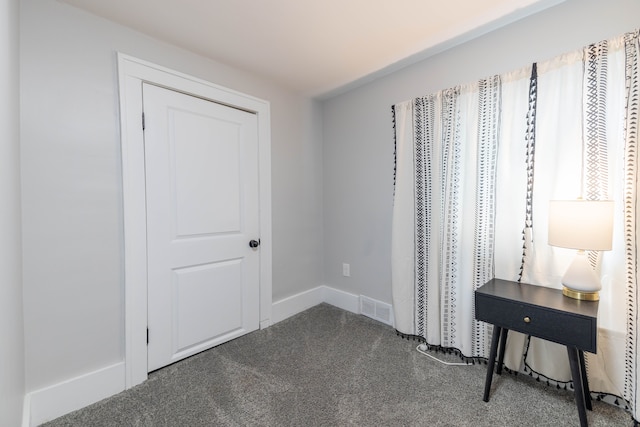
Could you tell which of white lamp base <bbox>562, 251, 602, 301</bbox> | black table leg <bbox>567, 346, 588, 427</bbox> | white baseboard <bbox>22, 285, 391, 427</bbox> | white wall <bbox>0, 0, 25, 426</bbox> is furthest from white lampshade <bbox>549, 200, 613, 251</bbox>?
white baseboard <bbox>22, 285, 391, 427</bbox>

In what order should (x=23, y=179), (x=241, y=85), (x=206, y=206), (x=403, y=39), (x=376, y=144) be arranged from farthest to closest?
1. (x=376, y=144)
2. (x=241, y=85)
3. (x=206, y=206)
4. (x=403, y=39)
5. (x=23, y=179)

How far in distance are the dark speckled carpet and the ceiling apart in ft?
Result: 7.37

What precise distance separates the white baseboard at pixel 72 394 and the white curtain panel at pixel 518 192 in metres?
2.02

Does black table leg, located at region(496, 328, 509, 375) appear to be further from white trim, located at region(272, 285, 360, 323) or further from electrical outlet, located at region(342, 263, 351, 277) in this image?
electrical outlet, located at region(342, 263, 351, 277)

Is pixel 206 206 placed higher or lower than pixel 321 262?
higher

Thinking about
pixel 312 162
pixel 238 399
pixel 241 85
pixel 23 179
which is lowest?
pixel 238 399

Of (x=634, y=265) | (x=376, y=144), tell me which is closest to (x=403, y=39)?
(x=376, y=144)

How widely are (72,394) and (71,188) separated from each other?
1.16 metres

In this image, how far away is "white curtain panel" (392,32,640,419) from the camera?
1416 millimetres

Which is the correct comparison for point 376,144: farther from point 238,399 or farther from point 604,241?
point 238,399

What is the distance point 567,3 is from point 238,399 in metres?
2.93

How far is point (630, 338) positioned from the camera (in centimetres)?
139

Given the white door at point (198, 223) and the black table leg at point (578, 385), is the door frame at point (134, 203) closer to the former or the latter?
the white door at point (198, 223)

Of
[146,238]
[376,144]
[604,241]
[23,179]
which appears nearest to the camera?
[604,241]
